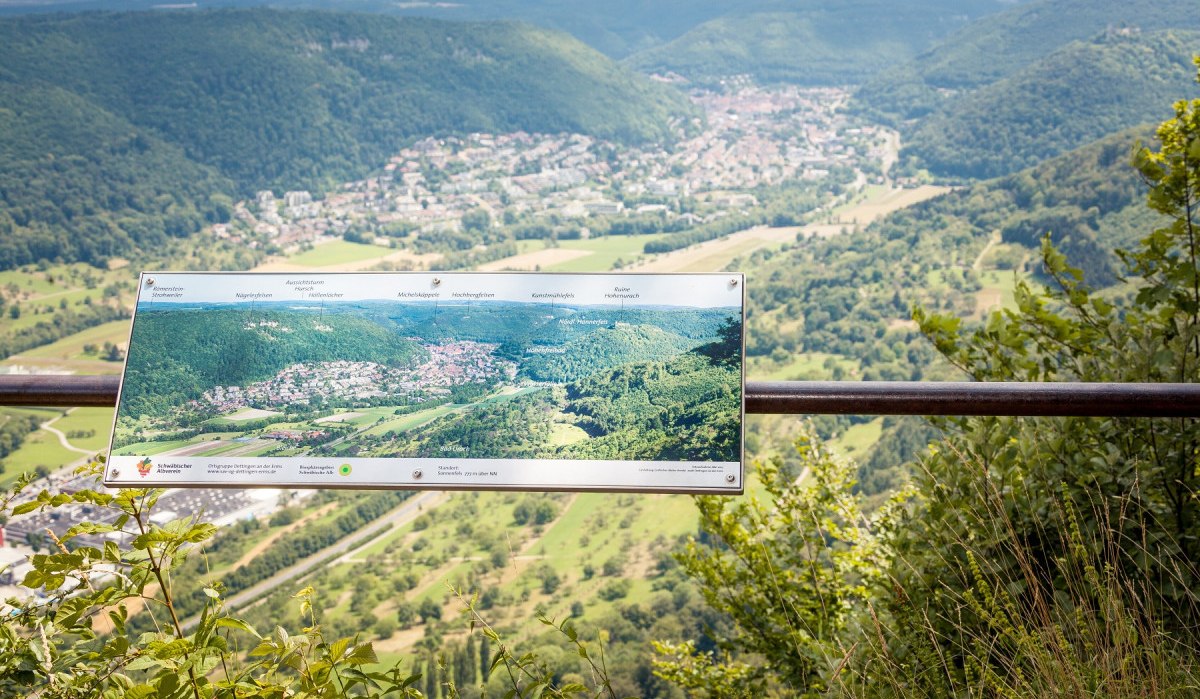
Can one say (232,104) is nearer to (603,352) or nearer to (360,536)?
(360,536)

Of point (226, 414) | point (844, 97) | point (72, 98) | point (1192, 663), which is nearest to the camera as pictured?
point (1192, 663)

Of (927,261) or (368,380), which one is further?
(927,261)

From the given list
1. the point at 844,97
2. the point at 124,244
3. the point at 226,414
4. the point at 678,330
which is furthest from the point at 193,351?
the point at 844,97

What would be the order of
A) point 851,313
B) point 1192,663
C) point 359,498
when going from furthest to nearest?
1. point 851,313
2. point 359,498
3. point 1192,663

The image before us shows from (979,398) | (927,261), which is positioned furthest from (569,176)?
(979,398)

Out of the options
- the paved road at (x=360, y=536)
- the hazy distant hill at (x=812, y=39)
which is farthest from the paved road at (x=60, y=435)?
the hazy distant hill at (x=812, y=39)

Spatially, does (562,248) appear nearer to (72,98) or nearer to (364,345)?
(72,98)

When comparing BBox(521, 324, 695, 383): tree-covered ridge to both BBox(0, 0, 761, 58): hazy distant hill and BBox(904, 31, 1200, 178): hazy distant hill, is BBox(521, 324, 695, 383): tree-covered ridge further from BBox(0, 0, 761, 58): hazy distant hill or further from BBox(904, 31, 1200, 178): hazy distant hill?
BBox(0, 0, 761, 58): hazy distant hill
